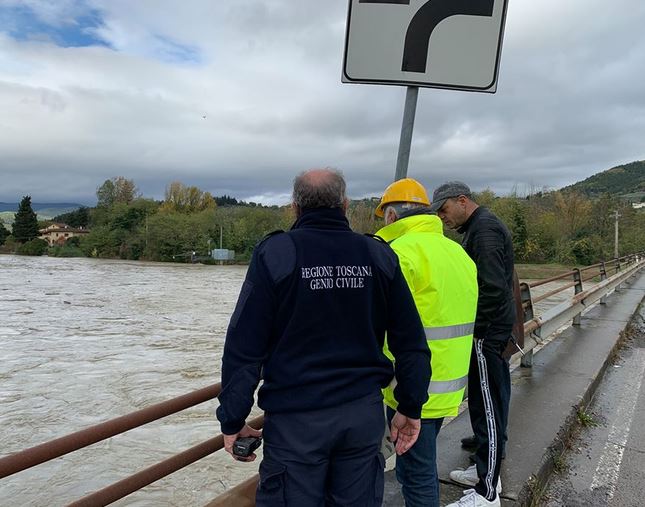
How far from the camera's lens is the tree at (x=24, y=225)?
109 meters

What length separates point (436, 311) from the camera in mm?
2312

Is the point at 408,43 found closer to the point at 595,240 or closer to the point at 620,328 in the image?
the point at 620,328

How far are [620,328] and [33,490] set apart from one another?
9351 millimetres

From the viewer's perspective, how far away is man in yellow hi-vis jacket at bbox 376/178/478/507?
228 cm

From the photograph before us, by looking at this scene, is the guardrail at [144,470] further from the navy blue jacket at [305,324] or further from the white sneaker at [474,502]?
the white sneaker at [474,502]

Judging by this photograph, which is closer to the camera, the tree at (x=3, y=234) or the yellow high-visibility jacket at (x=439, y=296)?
the yellow high-visibility jacket at (x=439, y=296)

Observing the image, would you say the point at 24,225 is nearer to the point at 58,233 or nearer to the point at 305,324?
the point at 58,233

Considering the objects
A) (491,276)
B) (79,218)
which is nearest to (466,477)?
(491,276)

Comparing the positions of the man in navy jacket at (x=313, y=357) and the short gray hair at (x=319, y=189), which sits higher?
the short gray hair at (x=319, y=189)

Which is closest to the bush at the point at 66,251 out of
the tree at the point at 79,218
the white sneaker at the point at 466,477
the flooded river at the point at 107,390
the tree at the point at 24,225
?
the tree at the point at 24,225

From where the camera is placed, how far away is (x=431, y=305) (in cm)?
230

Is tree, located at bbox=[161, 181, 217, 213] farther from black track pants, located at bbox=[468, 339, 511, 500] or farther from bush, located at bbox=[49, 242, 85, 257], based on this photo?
black track pants, located at bbox=[468, 339, 511, 500]

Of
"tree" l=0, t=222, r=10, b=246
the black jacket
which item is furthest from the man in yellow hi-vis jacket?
"tree" l=0, t=222, r=10, b=246

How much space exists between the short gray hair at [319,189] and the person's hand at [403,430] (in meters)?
0.88
